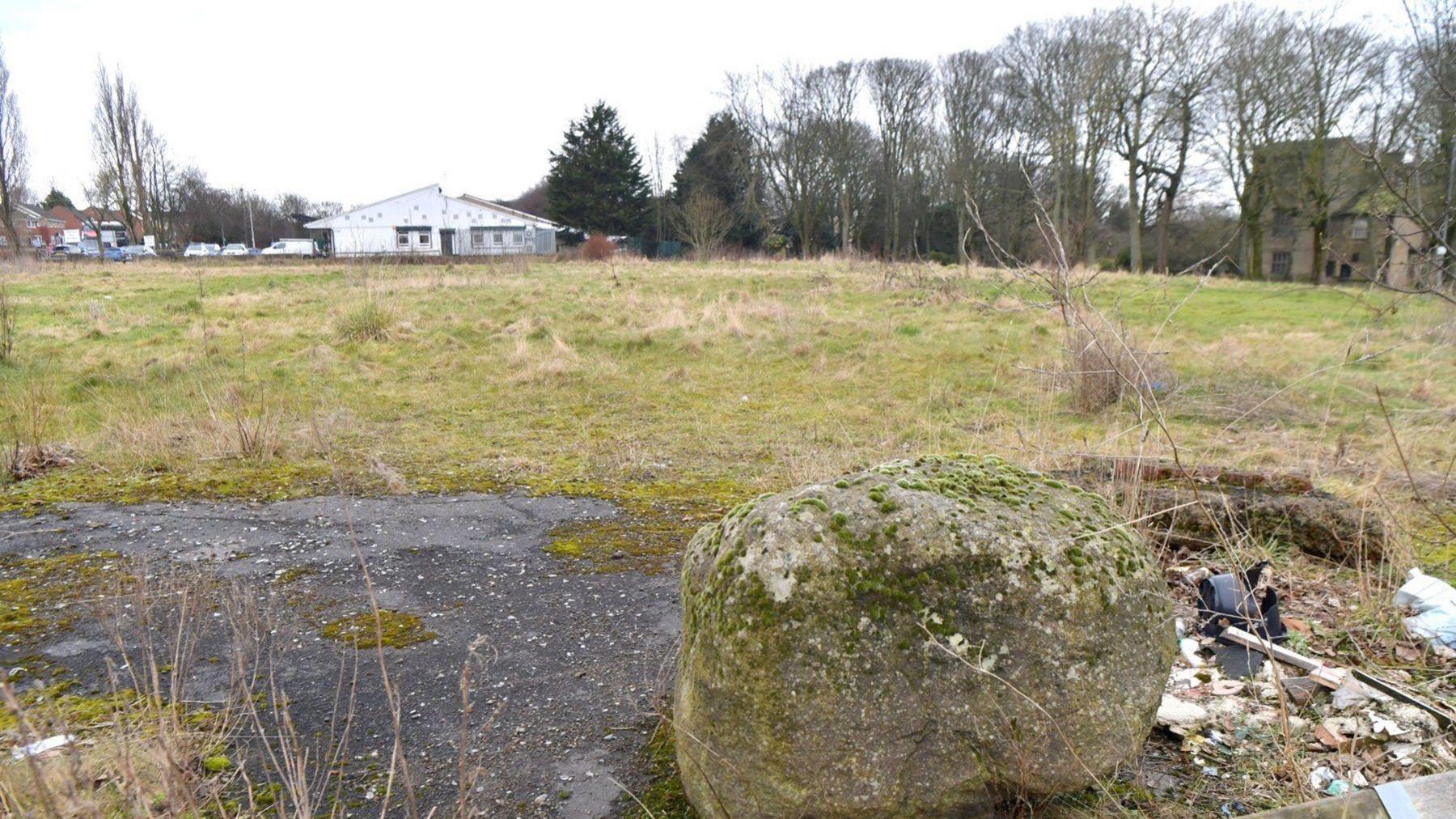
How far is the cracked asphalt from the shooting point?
2.88 meters

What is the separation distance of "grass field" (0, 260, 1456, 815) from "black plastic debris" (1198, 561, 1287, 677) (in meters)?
0.33

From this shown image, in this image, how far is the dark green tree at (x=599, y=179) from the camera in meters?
43.4

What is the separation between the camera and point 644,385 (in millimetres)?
10070

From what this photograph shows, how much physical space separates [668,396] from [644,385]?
0.59m

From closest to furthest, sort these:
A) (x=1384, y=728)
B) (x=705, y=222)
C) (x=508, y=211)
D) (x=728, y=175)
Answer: (x=1384, y=728)
(x=705, y=222)
(x=728, y=175)
(x=508, y=211)

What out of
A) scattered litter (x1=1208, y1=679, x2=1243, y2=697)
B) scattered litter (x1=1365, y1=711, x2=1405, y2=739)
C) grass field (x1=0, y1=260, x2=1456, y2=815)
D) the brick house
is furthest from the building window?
scattered litter (x1=1365, y1=711, x2=1405, y2=739)

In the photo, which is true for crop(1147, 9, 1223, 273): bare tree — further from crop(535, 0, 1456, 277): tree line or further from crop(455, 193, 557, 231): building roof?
crop(455, 193, 557, 231): building roof

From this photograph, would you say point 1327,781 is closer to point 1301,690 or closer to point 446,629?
point 1301,690

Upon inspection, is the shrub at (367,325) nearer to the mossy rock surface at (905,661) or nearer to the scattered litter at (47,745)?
the scattered litter at (47,745)

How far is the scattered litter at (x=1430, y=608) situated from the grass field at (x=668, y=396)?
11 centimetres

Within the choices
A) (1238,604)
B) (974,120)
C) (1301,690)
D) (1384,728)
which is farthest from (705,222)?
(1384,728)

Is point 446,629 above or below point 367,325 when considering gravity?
below

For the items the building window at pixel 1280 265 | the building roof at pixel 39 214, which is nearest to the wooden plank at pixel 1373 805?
the building window at pixel 1280 265

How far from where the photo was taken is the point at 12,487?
584 centimetres
